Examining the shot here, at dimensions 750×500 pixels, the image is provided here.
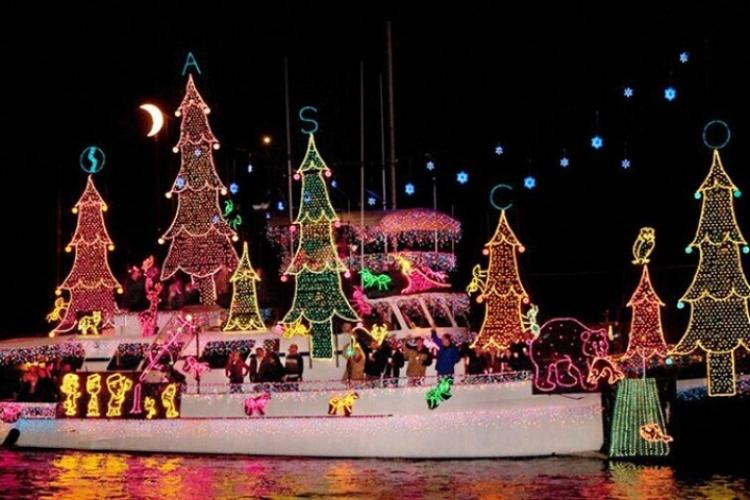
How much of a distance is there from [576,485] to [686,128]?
2003 cm

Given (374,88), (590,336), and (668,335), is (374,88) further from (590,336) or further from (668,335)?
(590,336)

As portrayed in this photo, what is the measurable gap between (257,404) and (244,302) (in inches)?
101

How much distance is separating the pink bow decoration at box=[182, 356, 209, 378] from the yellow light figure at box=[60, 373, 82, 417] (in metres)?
2.15

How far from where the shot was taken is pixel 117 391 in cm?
2644

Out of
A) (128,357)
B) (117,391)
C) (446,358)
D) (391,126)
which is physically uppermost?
(391,126)

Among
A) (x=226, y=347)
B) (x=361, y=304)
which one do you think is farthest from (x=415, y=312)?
(x=226, y=347)

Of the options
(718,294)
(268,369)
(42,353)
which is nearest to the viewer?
(718,294)

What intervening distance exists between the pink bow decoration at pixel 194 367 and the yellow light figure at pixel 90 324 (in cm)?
287

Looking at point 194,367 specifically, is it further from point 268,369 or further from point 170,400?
point 268,369

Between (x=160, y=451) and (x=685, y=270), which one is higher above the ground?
(x=685, y=270)

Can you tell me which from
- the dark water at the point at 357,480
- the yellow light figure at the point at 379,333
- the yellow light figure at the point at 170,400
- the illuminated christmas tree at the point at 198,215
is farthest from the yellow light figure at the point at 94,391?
the yellow light figure at the point at 379,333

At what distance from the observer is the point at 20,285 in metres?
51.0

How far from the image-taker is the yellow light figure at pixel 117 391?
26.4 metres

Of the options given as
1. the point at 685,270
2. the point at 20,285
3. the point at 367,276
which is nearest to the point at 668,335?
the point at 685,270
